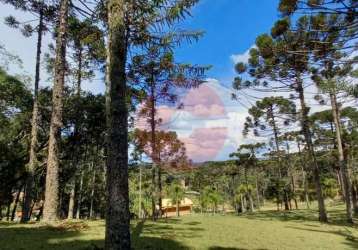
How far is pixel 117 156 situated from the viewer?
6707mm

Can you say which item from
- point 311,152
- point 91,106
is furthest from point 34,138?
point 311,152

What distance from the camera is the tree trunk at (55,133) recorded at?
1165 centimetres

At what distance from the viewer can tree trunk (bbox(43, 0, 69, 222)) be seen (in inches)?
459

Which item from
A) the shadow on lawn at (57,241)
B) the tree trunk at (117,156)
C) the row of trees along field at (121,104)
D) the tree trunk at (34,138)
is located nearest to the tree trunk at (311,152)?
the row of trees along field at (121,104)

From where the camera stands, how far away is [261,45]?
47.5ft

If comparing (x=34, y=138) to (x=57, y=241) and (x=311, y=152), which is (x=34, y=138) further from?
(x=311, y=152)

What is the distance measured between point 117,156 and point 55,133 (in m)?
6.53

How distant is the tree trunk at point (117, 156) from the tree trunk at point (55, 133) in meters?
5.83

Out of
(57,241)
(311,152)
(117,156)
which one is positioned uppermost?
(311,152)

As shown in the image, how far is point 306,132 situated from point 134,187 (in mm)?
34380

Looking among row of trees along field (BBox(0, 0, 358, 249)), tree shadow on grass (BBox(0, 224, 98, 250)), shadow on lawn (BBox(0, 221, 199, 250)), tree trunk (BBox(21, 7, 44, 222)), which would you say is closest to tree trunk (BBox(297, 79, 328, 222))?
row of trees along field (BBox(0, 0, 358, 249))

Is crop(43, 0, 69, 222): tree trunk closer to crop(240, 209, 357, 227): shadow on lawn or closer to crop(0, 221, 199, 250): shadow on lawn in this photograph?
crop(0, 221, 199, 250): shadow on lawn

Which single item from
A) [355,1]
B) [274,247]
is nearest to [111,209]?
[274,247]

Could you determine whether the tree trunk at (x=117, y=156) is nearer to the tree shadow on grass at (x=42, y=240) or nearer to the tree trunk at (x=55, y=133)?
the tree shadow on grass at (x=42, y=240)
